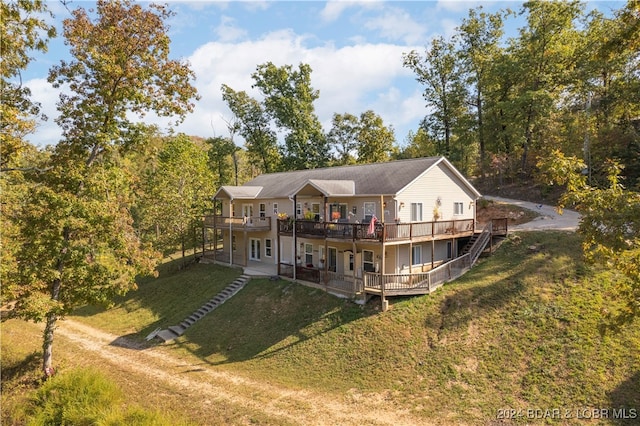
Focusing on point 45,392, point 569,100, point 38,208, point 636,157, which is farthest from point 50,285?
point 569,100

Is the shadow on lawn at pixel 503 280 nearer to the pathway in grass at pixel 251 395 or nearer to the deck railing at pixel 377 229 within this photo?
the deck railing at pixel 377 229

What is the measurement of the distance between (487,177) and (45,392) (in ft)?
153

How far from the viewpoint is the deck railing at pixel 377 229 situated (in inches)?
785

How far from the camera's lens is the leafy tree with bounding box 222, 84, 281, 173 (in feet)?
150

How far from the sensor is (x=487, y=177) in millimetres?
46031

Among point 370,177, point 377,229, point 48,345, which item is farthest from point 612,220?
point 48,345

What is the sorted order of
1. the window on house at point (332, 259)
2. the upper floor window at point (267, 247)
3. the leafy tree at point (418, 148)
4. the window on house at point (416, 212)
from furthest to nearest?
1. the leafy tree at point (418, 148)
2. the upper floor window at point (267, 247)
3. the window on house at point (332, 259)
4. the window on house at point (416, 212)

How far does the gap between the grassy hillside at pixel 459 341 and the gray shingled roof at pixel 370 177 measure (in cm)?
690

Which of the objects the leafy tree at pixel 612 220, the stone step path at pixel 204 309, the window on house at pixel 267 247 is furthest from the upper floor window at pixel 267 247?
the leafy tree at pixel 612 220

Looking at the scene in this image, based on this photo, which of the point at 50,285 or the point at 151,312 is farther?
the point at 151,312

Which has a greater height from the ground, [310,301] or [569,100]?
[569,100]

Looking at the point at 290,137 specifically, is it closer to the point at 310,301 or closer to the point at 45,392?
the point at 310,301

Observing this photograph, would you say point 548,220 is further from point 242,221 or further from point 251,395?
point 251,395

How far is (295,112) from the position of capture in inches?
1705
